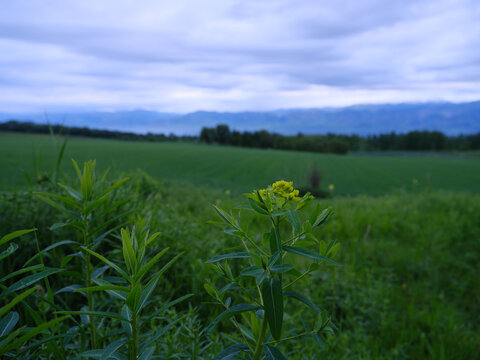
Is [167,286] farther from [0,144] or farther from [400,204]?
[0,144]

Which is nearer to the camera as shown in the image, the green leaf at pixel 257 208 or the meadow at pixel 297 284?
the green leaf at pixel 257 208

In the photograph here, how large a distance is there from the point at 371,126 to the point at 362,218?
19270 cm

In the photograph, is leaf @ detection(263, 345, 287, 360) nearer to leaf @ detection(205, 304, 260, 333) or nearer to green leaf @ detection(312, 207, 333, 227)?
leaf @ detection(205, 304, 260, 333)

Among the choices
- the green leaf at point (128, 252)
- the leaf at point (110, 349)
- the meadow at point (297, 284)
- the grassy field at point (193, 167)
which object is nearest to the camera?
the leaf at point (110, 349)

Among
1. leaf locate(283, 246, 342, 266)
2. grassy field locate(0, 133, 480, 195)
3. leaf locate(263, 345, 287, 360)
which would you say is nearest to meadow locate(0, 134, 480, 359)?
leaf locate(263, 345, 287, 360)

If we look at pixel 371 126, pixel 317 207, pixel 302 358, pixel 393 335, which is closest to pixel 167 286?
pixel 302 358

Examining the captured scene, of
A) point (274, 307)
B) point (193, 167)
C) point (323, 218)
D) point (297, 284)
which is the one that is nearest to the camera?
point (274, 307)

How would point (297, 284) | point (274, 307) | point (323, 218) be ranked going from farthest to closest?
1. point (297, 284)
2. point (323, 218)
3. point (274, 307)

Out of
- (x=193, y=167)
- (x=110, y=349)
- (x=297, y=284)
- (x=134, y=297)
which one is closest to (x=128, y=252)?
(x=134, y=297)

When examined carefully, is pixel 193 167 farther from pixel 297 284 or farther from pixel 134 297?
pixel 134 297

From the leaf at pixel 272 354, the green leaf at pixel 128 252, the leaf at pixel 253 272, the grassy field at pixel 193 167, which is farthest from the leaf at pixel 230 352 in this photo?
the grassy field at pixel 193 167

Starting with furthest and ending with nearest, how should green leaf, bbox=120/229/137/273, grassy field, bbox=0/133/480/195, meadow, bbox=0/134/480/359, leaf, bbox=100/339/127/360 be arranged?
grassy field, bbox=0/133/480/195 → meadow, bbox=0/134/480/359 → green leaf, bbox=120/229/137/273 → leaf, bbox=100/339/127/360

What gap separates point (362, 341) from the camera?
8.10ft

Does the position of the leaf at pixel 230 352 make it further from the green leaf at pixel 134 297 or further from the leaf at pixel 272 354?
the green leaf at pixel 134 297
